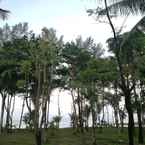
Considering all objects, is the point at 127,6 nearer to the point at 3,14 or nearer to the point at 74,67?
the point at 3,14

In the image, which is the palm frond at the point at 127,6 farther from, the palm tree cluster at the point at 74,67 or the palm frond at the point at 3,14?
the palm frond at the point at 3,14

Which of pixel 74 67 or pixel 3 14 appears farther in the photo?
pixel 74 67

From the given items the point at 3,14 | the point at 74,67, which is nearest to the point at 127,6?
the point at 3,14

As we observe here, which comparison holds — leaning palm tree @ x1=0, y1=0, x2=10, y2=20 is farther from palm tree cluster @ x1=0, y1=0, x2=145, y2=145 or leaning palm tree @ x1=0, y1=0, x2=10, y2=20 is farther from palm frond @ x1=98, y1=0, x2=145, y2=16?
palm frond @ x1=98, y1=0, x2=145, y2=16

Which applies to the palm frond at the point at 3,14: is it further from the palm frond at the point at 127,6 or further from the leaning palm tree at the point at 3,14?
the palm frond at the point at 127,6

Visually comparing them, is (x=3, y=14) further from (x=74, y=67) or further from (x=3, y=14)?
(x=74, y=67)

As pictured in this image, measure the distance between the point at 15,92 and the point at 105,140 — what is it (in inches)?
548

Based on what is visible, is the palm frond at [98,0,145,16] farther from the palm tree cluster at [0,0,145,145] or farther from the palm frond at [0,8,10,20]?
the palm frond at [0,8,10,20]

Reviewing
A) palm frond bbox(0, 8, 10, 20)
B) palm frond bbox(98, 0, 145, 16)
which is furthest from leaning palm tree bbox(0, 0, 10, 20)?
palm frond bbox(98, 0, 145, 16)

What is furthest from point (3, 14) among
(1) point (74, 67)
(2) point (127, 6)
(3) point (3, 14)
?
(1) point (74, 67)

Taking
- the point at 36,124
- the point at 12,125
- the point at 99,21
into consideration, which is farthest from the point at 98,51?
the point at 99,21

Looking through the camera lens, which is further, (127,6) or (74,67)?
(74,67)

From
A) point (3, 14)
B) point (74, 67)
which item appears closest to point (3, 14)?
point (3, 14)

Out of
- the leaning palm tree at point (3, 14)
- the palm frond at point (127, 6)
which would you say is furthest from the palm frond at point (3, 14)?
the palm frond at point (127, 6)
